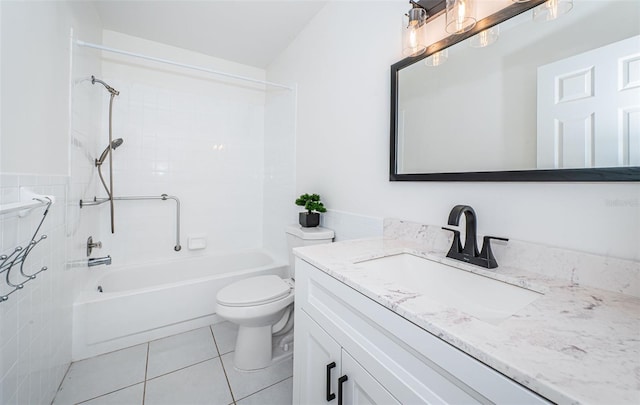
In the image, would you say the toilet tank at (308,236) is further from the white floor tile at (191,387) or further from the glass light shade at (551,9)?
the glass light shade at (551,9)

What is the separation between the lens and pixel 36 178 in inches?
41.5

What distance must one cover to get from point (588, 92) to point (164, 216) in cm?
279

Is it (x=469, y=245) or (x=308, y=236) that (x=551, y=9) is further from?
(x=308, y=236)

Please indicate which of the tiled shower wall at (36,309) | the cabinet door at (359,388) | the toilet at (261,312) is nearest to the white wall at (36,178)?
the tiled shower wall at (36,309)

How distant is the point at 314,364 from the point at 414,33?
1.45 metres

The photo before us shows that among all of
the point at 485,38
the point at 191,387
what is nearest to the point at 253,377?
the point at 191,387

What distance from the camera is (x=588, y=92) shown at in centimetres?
71

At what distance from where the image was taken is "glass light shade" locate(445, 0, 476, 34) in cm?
97

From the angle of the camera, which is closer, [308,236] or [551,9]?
[551,9]

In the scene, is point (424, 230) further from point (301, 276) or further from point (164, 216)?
point (164, 216)

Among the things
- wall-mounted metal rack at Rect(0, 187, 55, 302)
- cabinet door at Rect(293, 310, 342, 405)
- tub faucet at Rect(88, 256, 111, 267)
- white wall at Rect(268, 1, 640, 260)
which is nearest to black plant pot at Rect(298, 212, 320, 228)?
white wall at Rect(268, 1, 640, 260)

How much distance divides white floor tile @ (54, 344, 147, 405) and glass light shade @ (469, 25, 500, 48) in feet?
7.46

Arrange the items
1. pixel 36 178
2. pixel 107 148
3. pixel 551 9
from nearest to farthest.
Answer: pixel 551 9
pixel 36 178
pixel 107 148

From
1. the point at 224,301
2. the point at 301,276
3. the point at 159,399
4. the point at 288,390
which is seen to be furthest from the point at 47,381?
the point at 301,276
